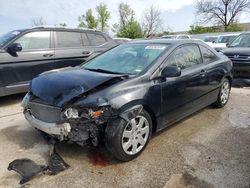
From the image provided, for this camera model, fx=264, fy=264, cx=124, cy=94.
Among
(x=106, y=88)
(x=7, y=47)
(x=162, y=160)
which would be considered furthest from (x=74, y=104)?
(x=7, y=47)

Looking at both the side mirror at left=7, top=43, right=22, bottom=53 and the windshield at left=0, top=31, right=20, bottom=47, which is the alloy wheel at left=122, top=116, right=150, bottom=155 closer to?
the side mirror at left=7, top=43, right=22, bottom=53

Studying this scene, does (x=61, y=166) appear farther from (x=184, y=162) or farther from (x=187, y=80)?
(x=187, y=80)

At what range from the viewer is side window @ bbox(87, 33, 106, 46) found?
7.25m

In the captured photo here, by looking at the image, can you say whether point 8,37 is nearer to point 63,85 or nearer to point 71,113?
point 63,85

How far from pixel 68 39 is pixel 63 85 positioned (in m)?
3.69

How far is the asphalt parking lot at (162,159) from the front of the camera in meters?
2.98

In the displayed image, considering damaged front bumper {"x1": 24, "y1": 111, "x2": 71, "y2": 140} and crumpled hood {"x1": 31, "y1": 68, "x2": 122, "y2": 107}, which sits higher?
crumpled hood {"x1": 31, "y1": 68, "x2": 122, "y2": 107}

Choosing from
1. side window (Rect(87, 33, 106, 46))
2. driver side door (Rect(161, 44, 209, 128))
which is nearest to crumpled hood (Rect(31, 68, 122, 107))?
driver side door (Rect(161, 44, 209, 128))

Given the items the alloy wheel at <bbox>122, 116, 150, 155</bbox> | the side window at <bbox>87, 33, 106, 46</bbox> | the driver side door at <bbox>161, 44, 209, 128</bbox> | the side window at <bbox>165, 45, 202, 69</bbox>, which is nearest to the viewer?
the alloy wheel at <bbox>122, 116, 150, 155</bbox>

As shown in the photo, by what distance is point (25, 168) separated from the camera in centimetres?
318

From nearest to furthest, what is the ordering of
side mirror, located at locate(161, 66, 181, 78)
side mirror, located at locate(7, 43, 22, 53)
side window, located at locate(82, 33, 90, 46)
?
side mirror, located at locate(161, 66, 181, 78) → side mirror, located at locate(7, 43, 22, 53) → side window, located at locate(82, 33, 90, 46)

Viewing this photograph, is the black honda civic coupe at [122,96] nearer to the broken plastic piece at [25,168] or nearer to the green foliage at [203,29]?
the broken plastic piece at [25,168]

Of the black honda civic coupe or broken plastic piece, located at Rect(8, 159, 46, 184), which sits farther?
the black honda civic coupe

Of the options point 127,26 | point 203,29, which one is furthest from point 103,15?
point 203,29
